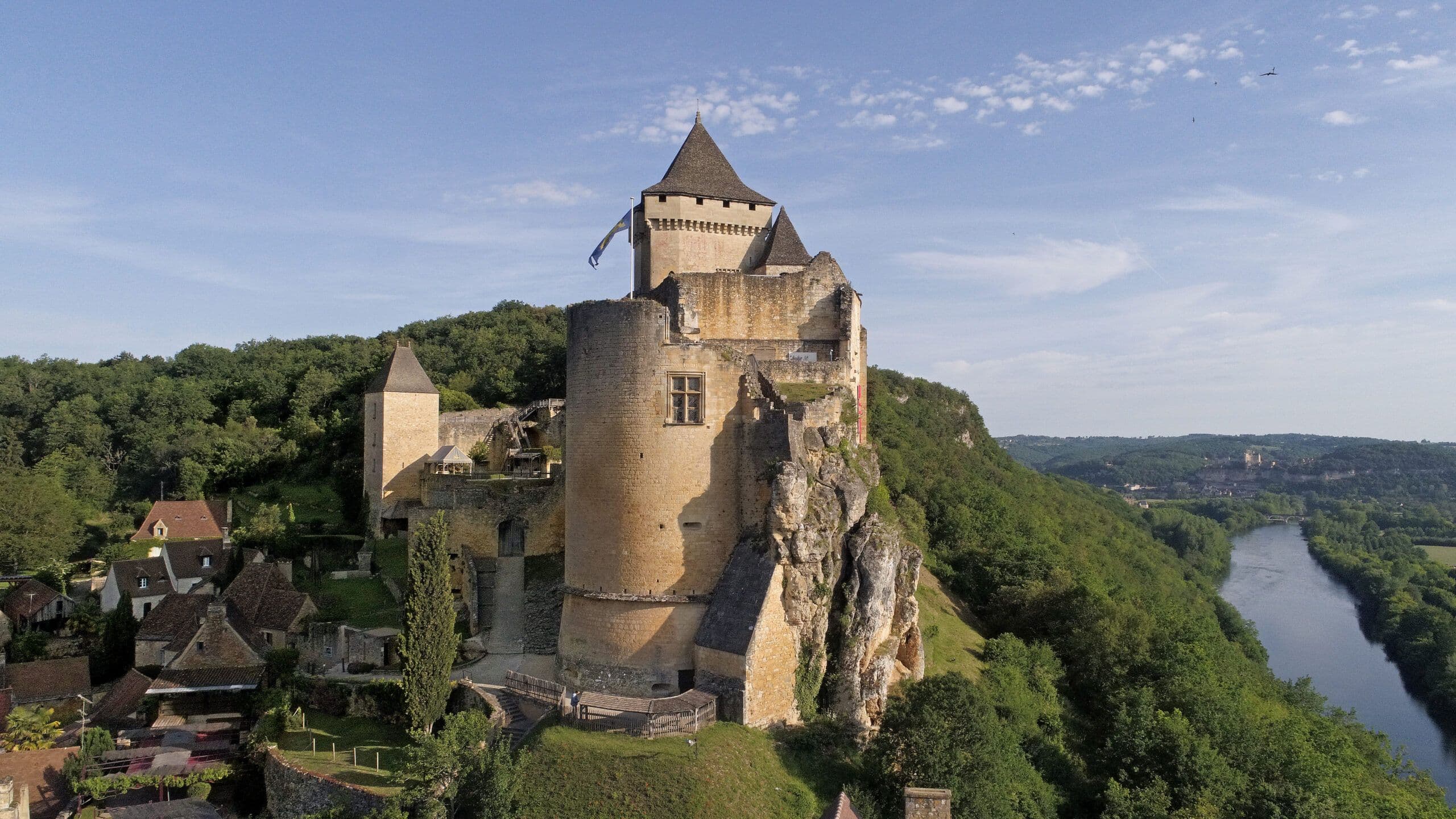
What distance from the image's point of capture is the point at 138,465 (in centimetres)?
5766

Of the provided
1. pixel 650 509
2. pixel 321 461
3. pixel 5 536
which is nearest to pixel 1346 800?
pixel 650 509

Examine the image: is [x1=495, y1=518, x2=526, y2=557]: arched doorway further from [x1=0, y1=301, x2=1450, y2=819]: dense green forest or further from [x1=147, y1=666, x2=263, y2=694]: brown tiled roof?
[x1=0, y1=301, x2=1450, y2=819]: dense green forest

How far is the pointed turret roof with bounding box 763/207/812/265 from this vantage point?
1151 inches

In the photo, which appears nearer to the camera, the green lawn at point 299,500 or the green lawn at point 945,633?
the green lawn at point 945,633

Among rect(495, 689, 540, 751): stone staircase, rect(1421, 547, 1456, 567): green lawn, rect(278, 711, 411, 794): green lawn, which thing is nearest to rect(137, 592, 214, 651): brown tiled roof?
rect(278, 711, 411, 794): green lawn

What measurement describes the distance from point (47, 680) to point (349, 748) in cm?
1616

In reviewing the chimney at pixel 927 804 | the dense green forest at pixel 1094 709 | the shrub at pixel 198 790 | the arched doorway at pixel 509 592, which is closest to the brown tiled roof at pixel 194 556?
the arched doorway at pixel 509 592

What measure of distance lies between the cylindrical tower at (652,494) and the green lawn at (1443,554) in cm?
9614

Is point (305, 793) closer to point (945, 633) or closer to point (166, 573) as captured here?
point (945, 633)

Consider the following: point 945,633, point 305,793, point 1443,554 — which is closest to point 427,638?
point 305,793

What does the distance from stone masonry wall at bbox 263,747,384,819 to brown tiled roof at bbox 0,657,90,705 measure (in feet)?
44.2

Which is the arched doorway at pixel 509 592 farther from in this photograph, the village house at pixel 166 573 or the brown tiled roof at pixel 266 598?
the village house at pixel 166 573

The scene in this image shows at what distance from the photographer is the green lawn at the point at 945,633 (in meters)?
27.8

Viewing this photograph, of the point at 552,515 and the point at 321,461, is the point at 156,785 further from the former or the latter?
the point at 321,461
